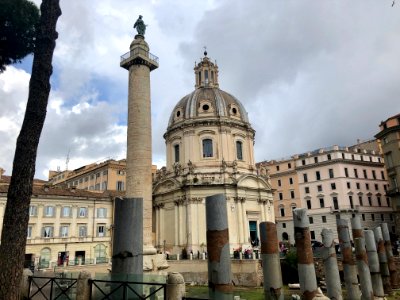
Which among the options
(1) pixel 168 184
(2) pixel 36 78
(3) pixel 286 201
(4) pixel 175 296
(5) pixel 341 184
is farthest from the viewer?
(3) pixel 286 201

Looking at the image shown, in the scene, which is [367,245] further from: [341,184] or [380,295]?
[341,184]

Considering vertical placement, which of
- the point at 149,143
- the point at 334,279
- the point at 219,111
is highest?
the point at 219,111

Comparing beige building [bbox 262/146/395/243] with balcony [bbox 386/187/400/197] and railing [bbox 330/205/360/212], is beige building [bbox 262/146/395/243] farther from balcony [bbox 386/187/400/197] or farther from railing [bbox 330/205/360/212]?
balcony [bbox 386/187/400/197]

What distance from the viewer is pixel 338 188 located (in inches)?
1848

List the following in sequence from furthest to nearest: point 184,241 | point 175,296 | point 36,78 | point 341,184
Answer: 1. point 341,184
2. point 184,241
3. point 36,78
4. point 175,296

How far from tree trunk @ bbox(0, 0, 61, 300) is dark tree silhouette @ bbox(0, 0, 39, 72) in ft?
11.8

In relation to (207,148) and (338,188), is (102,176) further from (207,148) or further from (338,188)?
(338,188)

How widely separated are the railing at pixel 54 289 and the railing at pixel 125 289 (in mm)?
1082

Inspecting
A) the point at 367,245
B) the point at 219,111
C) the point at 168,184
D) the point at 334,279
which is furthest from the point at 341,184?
the point at 334,279

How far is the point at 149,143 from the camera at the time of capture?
20.7m

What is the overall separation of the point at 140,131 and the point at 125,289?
12812mm

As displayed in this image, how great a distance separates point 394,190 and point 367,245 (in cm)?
2097

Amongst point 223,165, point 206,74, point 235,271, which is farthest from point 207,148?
point 235,271

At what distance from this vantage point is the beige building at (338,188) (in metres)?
46.7
